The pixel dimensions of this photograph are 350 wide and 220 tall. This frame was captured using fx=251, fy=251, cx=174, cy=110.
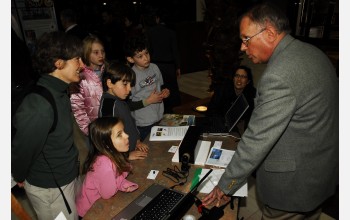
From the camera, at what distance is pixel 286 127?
1.38m

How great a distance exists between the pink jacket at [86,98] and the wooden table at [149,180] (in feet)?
2.66

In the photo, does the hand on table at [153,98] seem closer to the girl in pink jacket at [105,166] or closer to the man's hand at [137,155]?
the man's hand at [137,155]

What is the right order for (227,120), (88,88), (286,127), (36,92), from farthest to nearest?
(88,88) → (227,120) → (36,92) → (286,127)

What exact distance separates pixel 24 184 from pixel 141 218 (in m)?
0.96

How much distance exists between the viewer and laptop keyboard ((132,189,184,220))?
4.63ft

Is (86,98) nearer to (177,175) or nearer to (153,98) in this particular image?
(153,98)

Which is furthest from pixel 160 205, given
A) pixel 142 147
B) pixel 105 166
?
pixel 142 147

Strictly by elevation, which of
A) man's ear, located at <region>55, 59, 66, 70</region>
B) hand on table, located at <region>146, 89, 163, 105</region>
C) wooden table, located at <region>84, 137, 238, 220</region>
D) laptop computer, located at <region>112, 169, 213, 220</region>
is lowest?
wooden table, located at <region>84, 137, 238, 220</region>

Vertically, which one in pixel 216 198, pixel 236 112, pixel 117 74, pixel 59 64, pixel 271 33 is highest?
pixel 271 33

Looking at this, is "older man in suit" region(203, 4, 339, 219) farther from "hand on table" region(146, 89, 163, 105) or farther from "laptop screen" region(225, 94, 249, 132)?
"hand on table" region(146, 89, 163, 105)

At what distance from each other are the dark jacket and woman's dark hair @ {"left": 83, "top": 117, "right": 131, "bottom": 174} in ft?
0.55

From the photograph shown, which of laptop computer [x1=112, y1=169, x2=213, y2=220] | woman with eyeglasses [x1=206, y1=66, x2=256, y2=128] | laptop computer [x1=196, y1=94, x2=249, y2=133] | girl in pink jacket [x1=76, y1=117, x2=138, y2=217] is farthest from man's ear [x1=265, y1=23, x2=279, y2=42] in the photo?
woman with eyeglasses [x1=206, y1=66, x2=256, y2=128]

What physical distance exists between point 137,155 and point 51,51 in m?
0.97
